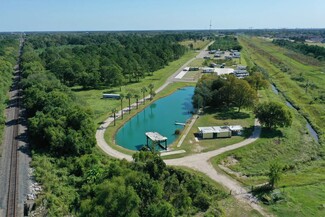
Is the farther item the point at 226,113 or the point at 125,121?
the point at 226,113

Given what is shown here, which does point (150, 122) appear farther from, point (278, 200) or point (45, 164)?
point (278, 200)

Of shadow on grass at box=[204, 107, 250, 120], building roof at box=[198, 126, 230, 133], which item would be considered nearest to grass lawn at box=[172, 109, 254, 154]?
shadow on grass at box=[204, 107, 250, 120]

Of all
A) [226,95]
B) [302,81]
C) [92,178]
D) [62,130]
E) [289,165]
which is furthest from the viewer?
[302,81]

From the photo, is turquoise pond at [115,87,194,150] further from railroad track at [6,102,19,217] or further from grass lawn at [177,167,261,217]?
grass lawn at [177,167,261,217]

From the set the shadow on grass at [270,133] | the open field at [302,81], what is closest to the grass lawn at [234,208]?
the shadow on grass at [270,133]

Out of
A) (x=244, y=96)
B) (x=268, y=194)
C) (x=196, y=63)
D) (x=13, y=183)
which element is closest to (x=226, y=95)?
(x=244, y=96)

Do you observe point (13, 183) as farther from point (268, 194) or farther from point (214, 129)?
point (214, 129)

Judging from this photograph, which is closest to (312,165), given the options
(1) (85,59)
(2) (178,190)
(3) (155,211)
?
(2) (178,190)

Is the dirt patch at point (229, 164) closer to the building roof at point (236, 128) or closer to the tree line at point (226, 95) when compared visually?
the building roof at point (236, 128)
